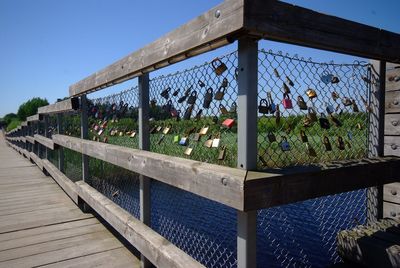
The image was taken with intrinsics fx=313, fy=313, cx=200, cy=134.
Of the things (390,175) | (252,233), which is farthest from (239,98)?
(390,175)

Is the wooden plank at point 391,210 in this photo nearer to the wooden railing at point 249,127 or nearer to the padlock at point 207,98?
the wooden railing at point 249,127

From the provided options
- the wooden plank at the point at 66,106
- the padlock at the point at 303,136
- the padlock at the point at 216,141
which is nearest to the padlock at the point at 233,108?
the padlock at the point at 216,141

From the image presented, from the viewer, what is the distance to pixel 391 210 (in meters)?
2.65

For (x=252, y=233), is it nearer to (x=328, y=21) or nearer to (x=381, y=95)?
(x=328, y=21)

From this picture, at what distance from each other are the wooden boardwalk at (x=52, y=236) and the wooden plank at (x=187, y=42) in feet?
4.94

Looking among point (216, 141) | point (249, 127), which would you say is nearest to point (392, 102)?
point (216, 141)

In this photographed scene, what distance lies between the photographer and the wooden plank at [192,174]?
1.30 metres

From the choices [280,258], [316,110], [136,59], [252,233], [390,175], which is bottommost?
[280,258]

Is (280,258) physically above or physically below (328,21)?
below

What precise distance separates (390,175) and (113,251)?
7.37 feet

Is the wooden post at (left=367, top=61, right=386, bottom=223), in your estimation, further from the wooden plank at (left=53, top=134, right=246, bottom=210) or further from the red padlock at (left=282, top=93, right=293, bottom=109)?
the wooden plank at (left=53, top=134, right=246, bottom=210)

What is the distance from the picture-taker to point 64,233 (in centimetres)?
319

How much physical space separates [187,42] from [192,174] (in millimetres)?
674

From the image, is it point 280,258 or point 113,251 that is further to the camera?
point 280,258
